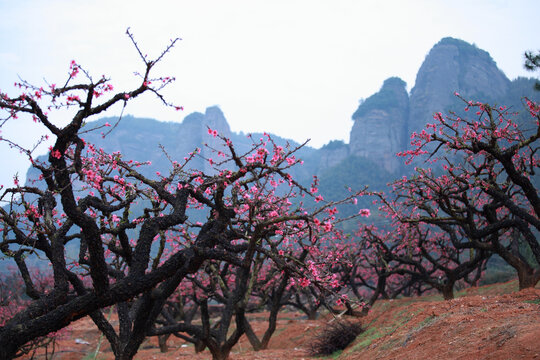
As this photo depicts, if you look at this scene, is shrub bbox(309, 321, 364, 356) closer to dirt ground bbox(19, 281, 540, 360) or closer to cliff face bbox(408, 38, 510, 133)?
dirt ground bbox(19, 281, 540, 360)

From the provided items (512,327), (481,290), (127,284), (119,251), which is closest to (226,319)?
(119,251)

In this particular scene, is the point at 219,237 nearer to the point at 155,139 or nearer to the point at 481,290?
the point at 481,290

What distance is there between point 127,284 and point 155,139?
158945mm

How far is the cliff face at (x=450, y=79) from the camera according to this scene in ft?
319

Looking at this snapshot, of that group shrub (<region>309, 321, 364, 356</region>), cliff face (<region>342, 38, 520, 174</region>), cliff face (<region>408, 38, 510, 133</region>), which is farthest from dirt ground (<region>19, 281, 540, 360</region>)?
cliff face (<region>408, 38, 510, 133</region>)

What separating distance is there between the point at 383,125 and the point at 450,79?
1963 cm

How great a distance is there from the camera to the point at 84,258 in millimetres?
7754

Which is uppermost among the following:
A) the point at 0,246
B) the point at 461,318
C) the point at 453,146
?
the point at 453,146

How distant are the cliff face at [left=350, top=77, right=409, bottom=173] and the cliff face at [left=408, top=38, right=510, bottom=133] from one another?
3511mm

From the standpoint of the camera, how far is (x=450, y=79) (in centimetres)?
10031

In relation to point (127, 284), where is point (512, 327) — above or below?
below

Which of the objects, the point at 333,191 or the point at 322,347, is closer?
the point at 322,347

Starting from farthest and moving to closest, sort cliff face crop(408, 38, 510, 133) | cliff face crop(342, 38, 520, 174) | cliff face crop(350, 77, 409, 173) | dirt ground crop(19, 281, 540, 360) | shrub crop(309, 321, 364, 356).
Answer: cliff face crop(350, 77, 409, 173) → cliff face crop(342, 38, 520, 174) → cliff face crop(408, 38, 510, 133) → shrub crop(309, 321, 364, 356) → dirt ground crop(19, 281, 540, 360)

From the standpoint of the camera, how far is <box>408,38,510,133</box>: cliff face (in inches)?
3829
